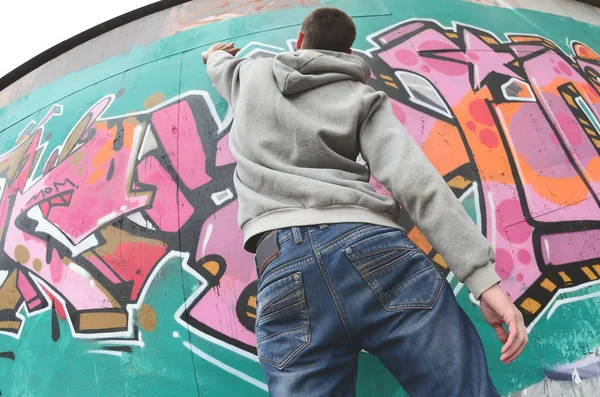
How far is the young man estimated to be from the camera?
1.68 metres

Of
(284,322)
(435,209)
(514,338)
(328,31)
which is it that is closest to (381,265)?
(435,209)

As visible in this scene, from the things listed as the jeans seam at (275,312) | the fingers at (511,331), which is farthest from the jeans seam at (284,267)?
the fingers at (511,331)

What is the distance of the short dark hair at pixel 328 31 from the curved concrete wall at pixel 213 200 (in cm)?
112

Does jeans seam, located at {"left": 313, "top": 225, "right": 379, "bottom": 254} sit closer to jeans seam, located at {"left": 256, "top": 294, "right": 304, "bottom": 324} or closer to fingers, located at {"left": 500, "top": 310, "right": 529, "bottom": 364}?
jeans seam, located at {"left": 256, "top": 294, "right": 304, "bottom": 324}

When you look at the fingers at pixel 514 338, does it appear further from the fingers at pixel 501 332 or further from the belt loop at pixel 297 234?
the belt loop at pixel 297 234

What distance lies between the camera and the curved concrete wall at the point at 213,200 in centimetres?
277

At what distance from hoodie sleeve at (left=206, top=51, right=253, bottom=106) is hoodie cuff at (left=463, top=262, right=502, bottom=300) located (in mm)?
1486

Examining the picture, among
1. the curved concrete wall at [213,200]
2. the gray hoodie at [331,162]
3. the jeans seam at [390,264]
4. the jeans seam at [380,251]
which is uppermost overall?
the gray hoodie at [331,162]

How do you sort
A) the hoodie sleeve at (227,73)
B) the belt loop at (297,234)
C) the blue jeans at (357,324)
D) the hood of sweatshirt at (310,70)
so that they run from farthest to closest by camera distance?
the hoodie sleeve at (227,73)
the hood of sweatshirt at (310,70)
the belt loop at (297,234)
the blue jeans at (357,324)

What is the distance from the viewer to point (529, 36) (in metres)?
4.39

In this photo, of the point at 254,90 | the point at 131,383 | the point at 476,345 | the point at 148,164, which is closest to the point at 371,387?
the point at 476,345

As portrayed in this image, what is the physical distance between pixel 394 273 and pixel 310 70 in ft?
3.36

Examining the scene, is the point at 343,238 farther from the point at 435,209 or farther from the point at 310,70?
the point at 310,70

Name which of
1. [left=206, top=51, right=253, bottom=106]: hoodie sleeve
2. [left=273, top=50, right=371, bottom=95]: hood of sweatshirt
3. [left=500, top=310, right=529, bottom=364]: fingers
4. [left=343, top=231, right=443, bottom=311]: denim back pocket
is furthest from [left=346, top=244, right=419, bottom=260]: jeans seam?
[left=206, top=51, right=253, bottom=106]: hoodie sleeve
